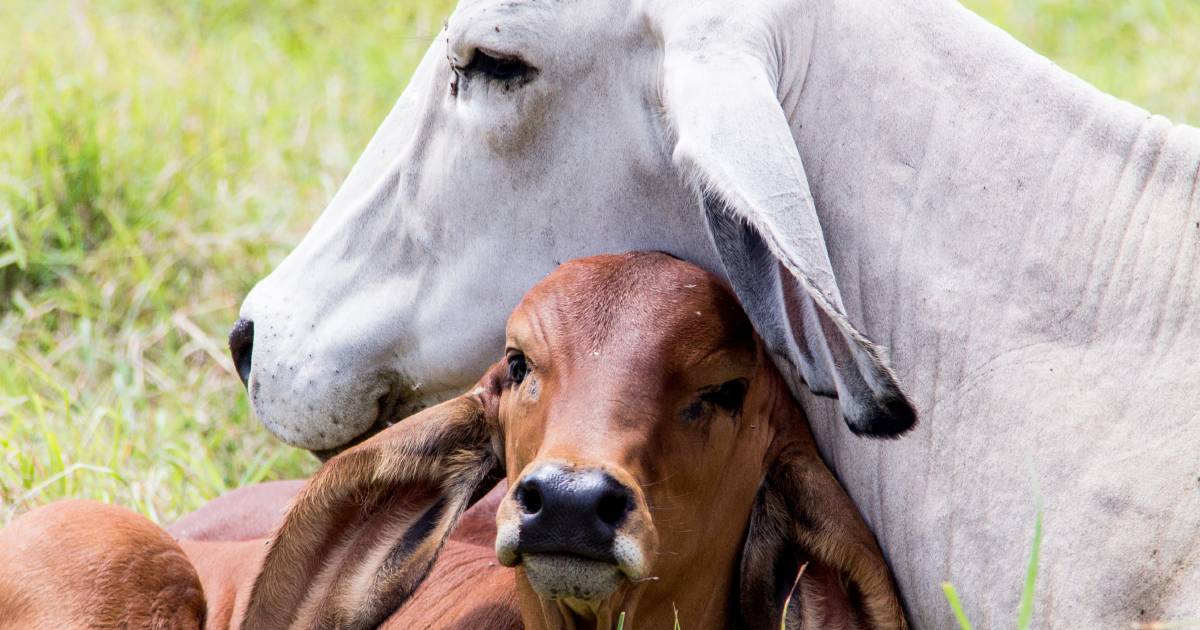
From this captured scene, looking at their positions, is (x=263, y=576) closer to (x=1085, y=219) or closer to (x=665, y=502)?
(x=665, y=502)

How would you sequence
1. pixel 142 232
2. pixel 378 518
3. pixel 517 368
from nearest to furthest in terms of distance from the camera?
pixel 517 368
pixel 378 518
pixel 142 232

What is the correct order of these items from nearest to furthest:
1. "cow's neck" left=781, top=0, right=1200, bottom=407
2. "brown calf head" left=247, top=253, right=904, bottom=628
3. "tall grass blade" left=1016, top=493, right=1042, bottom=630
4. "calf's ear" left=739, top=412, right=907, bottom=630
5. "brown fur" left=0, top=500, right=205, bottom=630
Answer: "tall grass blade" left=1016, top=493, right=1042, bottom=630, "brown calf head" left=247, top=253, right=904, bottom=628, "cow's neck" left=781, top=0, right=1200, bottom=407, "calf's ear" left=739, top=412, right=907, bottom=630, "brown fur" left=0, top=500, right=205, bottom=630

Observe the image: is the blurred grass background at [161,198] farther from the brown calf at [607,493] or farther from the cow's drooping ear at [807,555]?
the cow's drooping ear at [807,555]

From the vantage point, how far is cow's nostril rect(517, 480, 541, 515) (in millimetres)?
2791

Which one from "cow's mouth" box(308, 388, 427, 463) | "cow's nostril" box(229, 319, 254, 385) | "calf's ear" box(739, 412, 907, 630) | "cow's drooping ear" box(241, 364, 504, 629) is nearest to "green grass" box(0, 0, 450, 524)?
"cow's nostril" box(229, 319, 254, 385)

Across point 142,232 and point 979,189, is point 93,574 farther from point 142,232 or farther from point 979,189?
point 142,232

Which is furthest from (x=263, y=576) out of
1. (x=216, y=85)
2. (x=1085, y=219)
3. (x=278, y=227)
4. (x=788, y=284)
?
(x=216, y=85)

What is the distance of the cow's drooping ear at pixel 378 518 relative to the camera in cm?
Result: 347

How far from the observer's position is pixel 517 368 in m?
3.33

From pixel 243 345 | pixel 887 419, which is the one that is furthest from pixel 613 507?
pixel 243 345

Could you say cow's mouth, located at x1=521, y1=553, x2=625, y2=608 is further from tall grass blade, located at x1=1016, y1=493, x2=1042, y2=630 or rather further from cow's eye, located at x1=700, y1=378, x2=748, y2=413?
tall grass blade, located at x1=1016, y1=493, x2=1042, y2=630

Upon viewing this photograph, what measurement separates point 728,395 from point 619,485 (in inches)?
20.8

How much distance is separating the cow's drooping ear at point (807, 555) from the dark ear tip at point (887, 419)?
16.3 inches

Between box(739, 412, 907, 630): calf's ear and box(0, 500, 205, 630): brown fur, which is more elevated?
box(739, 412, 907, 630): calf's ear
